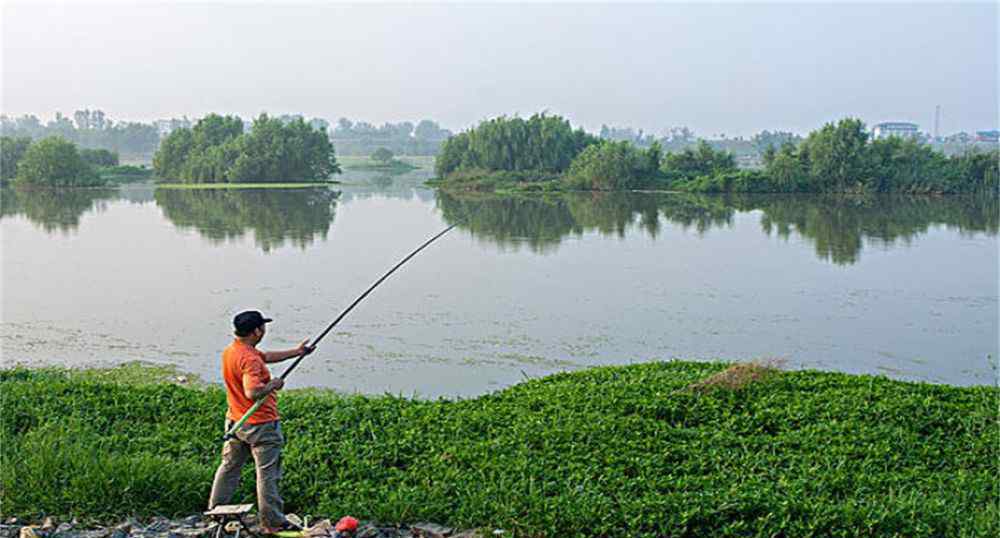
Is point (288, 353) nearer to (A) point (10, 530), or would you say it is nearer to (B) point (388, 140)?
(A) point (10, 530)

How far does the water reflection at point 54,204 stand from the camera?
81.1 ft

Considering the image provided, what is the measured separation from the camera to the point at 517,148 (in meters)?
47.5

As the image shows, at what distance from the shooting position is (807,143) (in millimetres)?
41312

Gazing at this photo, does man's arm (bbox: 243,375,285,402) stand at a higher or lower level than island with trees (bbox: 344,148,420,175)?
lower

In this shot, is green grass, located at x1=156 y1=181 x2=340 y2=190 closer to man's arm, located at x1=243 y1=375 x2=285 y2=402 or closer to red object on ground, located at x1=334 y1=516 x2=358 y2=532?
man's arm, located at x1=243 y1=375 x2=285 y2=402

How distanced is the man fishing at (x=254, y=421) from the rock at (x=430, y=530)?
0.58m

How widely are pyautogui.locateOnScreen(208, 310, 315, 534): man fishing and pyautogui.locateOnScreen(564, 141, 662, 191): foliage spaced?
38.4 meters

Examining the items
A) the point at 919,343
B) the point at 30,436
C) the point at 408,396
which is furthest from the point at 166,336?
the point at 919,343

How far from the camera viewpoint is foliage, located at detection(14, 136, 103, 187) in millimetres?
41344

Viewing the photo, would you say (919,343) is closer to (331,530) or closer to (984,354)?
(984,354)

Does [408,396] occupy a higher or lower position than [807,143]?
lower

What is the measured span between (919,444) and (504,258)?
11813 mm

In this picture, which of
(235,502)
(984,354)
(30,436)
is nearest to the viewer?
(235,502)

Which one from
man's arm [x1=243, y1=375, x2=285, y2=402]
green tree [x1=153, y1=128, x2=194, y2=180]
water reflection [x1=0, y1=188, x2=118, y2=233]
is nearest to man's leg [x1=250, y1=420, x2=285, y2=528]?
man's arm [x1=243, y1=375, x2=285, y2=402]
